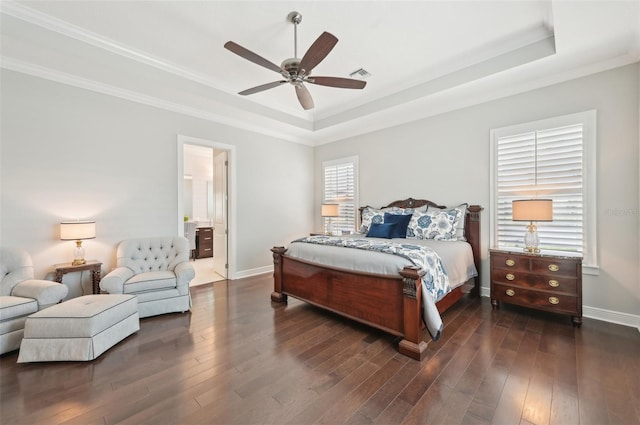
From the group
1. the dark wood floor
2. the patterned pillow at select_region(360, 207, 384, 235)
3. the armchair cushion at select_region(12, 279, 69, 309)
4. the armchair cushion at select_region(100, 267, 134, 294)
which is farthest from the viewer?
the patterned pillow at select_region(360, 207, 384, 235)

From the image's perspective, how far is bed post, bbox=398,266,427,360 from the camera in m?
2.24

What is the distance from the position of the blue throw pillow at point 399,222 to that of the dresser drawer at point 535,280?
1207mm

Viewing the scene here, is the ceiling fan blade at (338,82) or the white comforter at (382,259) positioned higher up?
the ceiling fan blade at (338,82)

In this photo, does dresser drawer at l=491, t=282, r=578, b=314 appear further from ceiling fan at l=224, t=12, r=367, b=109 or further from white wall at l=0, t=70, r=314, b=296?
white wall at l=0, t=70, r=314, b=296

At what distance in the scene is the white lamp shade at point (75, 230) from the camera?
3025mm

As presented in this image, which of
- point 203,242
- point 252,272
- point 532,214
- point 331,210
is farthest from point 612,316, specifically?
point 203,242

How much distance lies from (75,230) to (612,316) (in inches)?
237

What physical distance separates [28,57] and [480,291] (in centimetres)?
613

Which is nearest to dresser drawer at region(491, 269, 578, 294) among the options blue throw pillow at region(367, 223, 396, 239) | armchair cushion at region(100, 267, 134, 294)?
blue throw pillow at region(367, 223, 396, 239)

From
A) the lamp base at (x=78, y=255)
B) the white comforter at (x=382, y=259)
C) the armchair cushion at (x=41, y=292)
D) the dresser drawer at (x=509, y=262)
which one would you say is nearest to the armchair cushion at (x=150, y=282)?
the armchair cushion at (x=41, y=292)

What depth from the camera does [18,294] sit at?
2.56 m

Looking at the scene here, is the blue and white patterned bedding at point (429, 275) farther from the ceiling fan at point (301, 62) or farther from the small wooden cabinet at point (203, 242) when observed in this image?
the small wooden cabinet at point (203, 242)

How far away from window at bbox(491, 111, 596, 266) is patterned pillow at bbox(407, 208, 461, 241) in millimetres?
533

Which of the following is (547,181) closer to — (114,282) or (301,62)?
(301,62)
